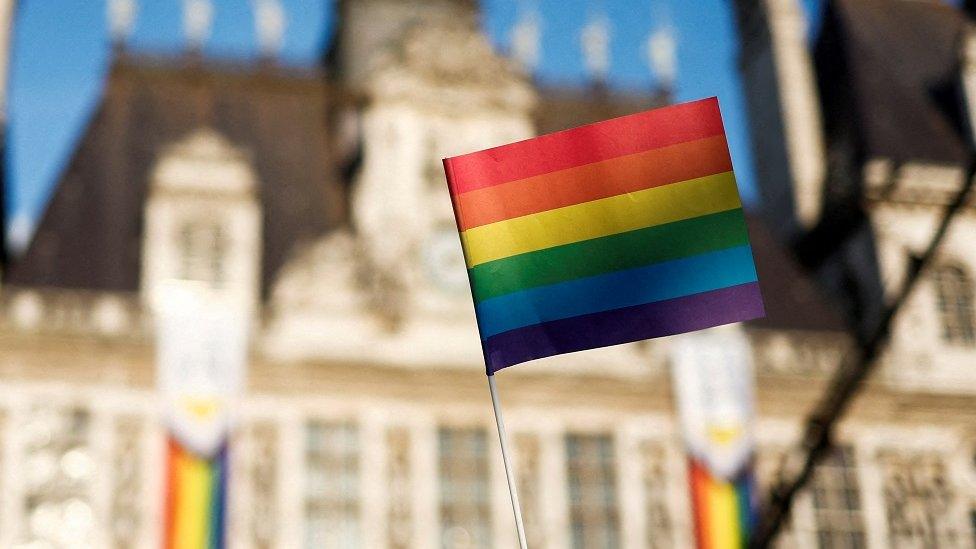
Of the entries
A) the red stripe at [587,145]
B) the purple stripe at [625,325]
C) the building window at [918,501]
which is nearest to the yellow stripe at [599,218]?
the red stripe at [587,145]

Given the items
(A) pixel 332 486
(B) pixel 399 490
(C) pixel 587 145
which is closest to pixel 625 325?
(C) pixel 587 145

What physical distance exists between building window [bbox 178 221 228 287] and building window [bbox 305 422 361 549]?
7.59 feet

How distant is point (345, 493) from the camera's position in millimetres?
18391

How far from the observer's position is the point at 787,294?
72.8 ft

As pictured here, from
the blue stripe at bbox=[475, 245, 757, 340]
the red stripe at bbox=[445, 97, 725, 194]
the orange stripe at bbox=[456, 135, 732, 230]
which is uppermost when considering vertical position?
the red stripe at bbox=[445, 97, 725, 194]

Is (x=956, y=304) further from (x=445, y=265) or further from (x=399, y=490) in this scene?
(x=399, y=490)

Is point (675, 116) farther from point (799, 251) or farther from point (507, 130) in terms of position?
point (799, 251)

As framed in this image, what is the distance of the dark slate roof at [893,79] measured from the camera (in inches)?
915

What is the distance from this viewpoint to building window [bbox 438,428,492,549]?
60.8 ft

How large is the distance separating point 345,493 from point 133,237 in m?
4.52

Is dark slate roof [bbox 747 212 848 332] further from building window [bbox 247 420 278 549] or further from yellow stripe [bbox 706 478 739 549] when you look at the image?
building window [bbox 247 420 278 549]

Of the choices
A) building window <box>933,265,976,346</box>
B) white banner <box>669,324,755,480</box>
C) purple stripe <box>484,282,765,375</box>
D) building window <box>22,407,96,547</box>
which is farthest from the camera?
building window <box>933,265,976,346</box>

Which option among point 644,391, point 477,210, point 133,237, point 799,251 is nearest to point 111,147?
point 133,237

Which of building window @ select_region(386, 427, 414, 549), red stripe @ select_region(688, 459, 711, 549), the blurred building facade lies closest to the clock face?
the blurred building facade
